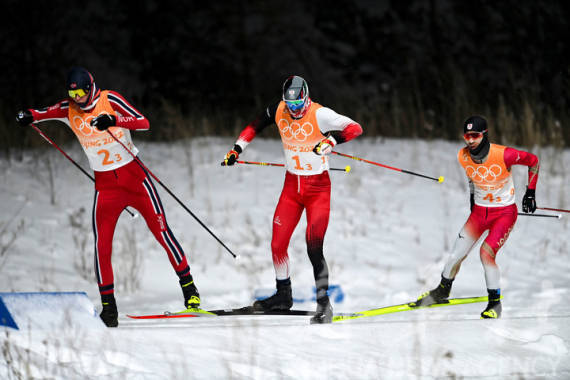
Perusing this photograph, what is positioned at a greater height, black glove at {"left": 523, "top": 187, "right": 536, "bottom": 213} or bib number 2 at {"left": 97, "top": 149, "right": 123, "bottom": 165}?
bib number 2 at {"left": 97, "top": 149, "right": 123, "bottom": 165}

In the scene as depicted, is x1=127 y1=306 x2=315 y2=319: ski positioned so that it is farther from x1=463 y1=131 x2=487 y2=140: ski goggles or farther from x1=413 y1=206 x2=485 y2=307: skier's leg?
x1=463 y1=131 x2=487 y2=140: ski goggles

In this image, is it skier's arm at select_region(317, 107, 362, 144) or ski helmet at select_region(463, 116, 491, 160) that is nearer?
skier's arm at select_region(317, 107, 362, 144)

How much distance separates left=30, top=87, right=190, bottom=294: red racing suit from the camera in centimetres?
531

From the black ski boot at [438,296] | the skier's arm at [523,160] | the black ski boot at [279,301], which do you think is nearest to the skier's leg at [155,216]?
the black ski boot at [279,301]

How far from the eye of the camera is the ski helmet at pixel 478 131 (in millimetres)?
5477

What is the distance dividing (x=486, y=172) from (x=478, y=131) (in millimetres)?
365

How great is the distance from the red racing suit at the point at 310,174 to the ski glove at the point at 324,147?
3.4 inches

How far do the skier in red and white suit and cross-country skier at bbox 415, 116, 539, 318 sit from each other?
1.02 metres

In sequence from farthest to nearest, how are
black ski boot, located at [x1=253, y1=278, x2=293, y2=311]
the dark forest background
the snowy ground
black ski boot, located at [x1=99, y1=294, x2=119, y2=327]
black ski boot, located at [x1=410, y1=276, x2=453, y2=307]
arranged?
the dark forest background
black ski boot, located at [x1=410, y1=276, x2=453, y2=307]
black ski boot, located at [x1=253, y1=278, x2=293, y2=311]
black ski boot, located at [x1=99, y1=294, x2=119, y2=327]
the snowy ground

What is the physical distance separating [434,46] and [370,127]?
6301 mm

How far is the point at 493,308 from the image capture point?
564 centimetres

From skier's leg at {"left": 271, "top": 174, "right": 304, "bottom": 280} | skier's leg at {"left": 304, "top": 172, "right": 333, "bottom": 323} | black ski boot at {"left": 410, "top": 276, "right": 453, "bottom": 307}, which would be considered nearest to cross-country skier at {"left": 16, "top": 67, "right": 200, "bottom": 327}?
skier's leg at {"left": 271, "top": 174, "right": 304, "bottom": 280}

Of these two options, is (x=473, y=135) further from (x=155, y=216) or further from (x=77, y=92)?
(x=77, y=92)

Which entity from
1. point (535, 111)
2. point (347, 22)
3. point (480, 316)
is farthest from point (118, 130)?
point (347, 22)
